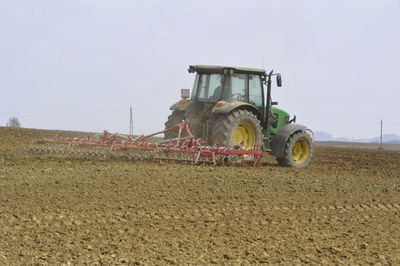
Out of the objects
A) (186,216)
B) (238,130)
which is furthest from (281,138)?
(186,216)

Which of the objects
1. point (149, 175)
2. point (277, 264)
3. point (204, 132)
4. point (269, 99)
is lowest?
point (277, 264)

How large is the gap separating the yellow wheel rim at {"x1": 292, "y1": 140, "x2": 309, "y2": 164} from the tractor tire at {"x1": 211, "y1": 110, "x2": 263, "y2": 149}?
1.43 m

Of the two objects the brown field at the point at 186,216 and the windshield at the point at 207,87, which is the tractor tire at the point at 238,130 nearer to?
the windshield at the point at 207,87

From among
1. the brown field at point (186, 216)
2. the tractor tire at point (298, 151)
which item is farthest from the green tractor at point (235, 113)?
the brown field at point (186, 216)

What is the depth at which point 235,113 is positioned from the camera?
31.2ft

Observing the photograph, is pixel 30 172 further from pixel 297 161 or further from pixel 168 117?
pixel 297 161

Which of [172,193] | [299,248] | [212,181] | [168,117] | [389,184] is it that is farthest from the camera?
[168,117]

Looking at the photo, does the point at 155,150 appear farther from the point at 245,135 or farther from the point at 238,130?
the point at 245,135

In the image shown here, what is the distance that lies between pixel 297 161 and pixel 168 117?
9.75ft

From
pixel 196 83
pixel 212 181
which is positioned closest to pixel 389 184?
pixel 212 181

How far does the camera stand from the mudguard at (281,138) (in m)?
10.3

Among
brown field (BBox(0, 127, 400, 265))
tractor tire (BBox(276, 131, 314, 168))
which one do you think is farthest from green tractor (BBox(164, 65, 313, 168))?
brown field (BBox(0, 127, 400, 265))

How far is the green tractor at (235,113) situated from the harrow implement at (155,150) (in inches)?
10.9

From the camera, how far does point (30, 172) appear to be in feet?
24.9
